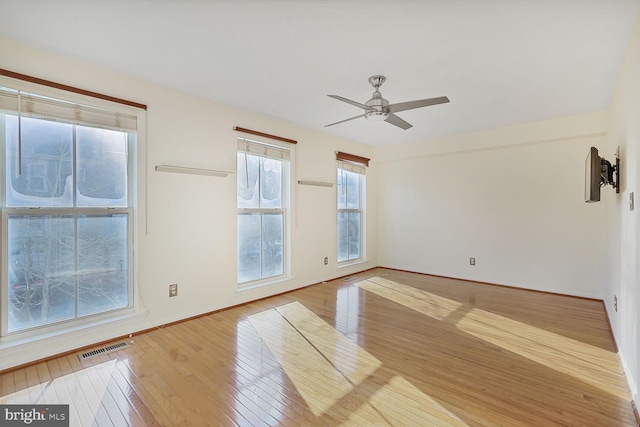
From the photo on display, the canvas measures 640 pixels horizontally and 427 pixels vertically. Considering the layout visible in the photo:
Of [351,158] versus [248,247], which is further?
[351,158]

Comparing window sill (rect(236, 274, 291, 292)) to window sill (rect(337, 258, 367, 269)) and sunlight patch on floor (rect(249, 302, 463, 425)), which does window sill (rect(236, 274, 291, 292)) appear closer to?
sunlight patch on floor (rect(249, 302, 463, 425))

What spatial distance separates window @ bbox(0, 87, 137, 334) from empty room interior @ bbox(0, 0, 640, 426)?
0.05 feet

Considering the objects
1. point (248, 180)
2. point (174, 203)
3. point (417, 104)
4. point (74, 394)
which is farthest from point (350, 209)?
point (74, 394)

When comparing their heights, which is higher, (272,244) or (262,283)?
(272,244)

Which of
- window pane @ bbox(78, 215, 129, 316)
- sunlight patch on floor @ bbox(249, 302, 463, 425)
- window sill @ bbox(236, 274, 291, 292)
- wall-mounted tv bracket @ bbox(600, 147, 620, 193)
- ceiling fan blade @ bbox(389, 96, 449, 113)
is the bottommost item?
sunlight patch on floor @ bbox(249, 302, 463, 425)

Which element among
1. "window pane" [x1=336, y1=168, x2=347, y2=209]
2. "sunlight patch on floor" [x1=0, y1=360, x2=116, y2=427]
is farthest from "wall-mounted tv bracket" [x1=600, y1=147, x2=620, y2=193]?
"sunlight patch on floor" [x1=0, y1=360, x2=116, y2=427]

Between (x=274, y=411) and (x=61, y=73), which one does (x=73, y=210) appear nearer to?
(x=61, y=73)

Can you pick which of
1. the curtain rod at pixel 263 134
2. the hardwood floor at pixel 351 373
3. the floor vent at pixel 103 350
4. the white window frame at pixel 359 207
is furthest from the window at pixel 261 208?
the floor vent at pixel 103 350

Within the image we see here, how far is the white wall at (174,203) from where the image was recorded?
246 cm

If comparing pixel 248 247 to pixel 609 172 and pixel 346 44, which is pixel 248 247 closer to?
pixel 346 44

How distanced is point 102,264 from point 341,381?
2.39 metres

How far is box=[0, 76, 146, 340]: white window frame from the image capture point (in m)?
2.27

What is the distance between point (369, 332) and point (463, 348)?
0.85 meters

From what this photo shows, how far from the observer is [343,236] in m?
5.62
